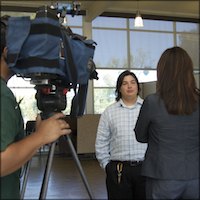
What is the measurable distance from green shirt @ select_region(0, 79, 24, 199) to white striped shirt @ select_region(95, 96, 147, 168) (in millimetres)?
1137

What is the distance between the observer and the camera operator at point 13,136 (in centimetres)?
102

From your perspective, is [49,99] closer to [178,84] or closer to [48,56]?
[48,56]

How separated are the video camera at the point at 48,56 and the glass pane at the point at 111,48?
9.52m

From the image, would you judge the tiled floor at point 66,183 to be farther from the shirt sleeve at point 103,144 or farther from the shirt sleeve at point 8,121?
the shirt sleeve at point 8,121

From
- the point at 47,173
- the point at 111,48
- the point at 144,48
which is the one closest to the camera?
the point at 47,173

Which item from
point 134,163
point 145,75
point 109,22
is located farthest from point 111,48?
point 134,163

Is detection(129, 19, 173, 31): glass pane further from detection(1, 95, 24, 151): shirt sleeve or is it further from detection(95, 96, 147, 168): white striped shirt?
detection(1, 95, 24, 151): shirt sleeve

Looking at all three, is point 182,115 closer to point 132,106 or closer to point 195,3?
point 132,106

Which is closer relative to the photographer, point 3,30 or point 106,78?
point 3,30

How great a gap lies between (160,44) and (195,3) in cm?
173

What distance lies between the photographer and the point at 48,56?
3.59ft

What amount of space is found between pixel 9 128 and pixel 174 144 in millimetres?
766

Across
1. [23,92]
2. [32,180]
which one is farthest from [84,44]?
[23,92]

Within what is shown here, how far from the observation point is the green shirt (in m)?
1.04
